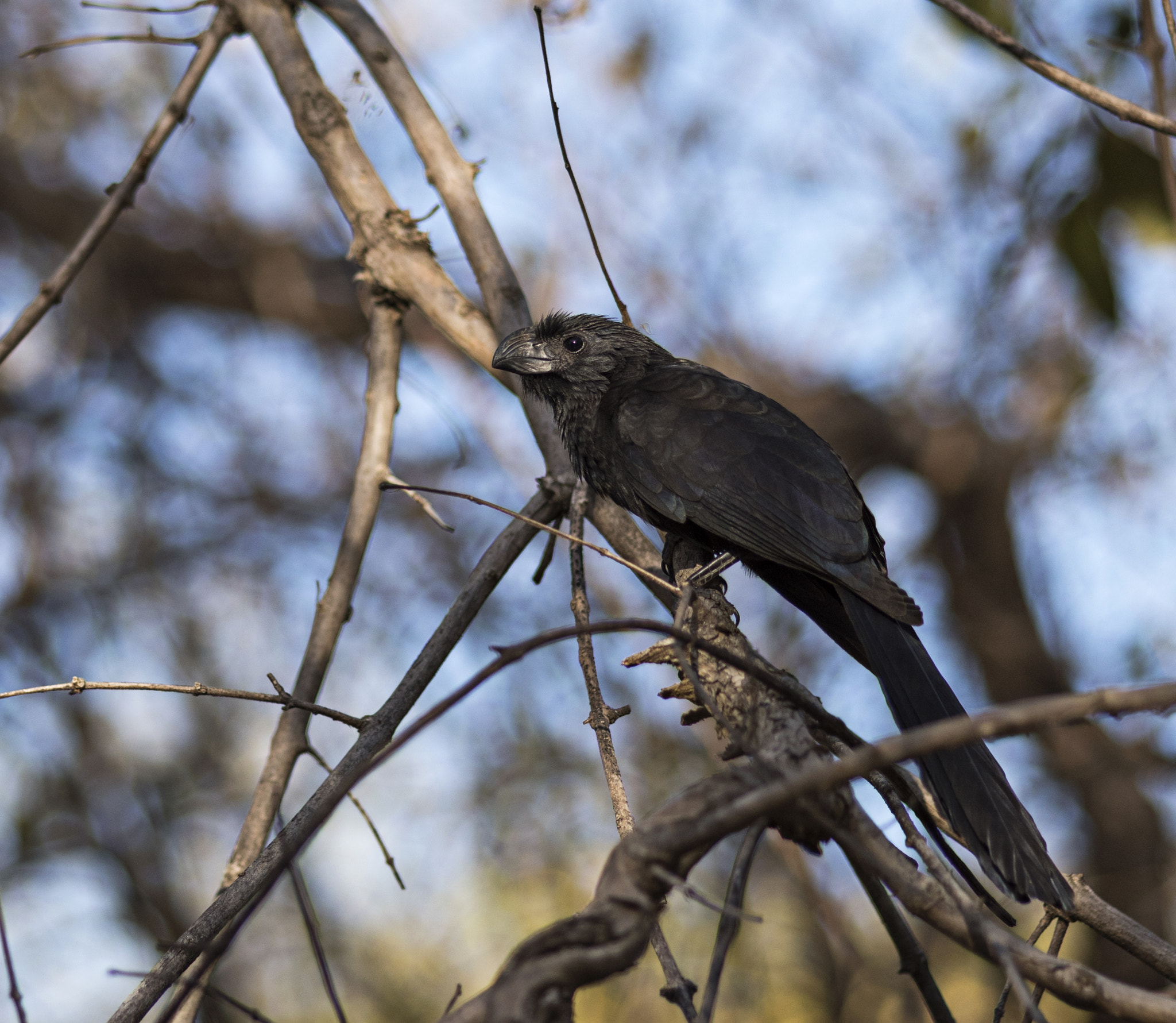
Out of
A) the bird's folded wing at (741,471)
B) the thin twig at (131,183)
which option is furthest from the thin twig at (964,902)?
the thin twig at (131,183)

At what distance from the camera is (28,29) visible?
617 cm

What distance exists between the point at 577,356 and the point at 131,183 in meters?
1.44

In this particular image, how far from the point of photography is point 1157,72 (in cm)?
255

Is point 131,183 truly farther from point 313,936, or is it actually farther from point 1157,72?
point 1157,72

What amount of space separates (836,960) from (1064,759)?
211cm

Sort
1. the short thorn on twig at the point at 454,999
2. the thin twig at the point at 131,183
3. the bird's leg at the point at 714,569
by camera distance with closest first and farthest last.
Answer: the short thorn on twig at the point at 454,999
the thin twig at the point at 131,183
the bird's leg at the point at 714,569

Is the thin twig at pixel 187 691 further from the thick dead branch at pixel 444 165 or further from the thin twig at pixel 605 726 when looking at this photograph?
the thick dead branch at pixel 444 165

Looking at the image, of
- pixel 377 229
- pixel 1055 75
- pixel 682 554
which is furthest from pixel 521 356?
pixel 1055 75

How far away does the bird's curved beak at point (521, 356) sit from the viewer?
110 inches

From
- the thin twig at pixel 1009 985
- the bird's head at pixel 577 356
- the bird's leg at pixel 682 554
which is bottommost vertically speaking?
the thin twig at pixel 1009 985

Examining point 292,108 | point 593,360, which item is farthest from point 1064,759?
point 292,108

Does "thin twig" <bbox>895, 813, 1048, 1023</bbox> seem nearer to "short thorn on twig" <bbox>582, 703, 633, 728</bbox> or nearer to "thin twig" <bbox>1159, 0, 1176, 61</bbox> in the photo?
"short thorn on twig" <bbox>582, 703, 633, 728</bbox>

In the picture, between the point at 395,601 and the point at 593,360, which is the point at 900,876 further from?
the point at 395,601

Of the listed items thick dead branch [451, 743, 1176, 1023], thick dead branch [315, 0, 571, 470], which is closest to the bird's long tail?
thick dead branch [451, 743, 1176, 1023]
